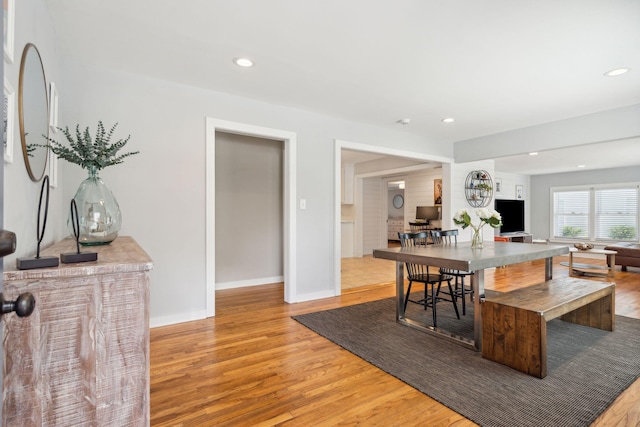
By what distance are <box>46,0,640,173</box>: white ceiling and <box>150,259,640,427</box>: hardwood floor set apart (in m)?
2.35

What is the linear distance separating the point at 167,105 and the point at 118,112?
0.43 meters

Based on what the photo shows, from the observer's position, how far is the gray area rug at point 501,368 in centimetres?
183

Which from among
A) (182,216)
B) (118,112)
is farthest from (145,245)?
(118,112)

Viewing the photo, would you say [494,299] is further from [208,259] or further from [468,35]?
[208,259]

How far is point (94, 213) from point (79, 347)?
95 cm

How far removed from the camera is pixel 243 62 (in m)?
2.82

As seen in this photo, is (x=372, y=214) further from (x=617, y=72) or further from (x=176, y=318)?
(x=176, y=318)

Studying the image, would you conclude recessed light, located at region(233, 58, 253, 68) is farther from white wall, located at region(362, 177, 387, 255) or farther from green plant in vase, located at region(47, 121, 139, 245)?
white wall, located at region(362, 177, 387, 255)

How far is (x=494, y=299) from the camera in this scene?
2494 mm

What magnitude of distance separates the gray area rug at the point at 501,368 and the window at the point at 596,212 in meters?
6.69

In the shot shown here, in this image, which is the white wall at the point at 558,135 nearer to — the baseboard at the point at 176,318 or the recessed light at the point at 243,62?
the recessed light at the point at 243,62

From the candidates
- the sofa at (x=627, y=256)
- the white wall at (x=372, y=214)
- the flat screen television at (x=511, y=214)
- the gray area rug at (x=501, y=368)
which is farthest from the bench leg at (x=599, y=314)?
the white wall at (x=372, y=214)

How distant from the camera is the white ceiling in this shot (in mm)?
2104

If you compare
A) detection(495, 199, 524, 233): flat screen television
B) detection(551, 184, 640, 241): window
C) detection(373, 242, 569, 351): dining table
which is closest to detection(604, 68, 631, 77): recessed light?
detection(373, 242, 569, 351): dining table
